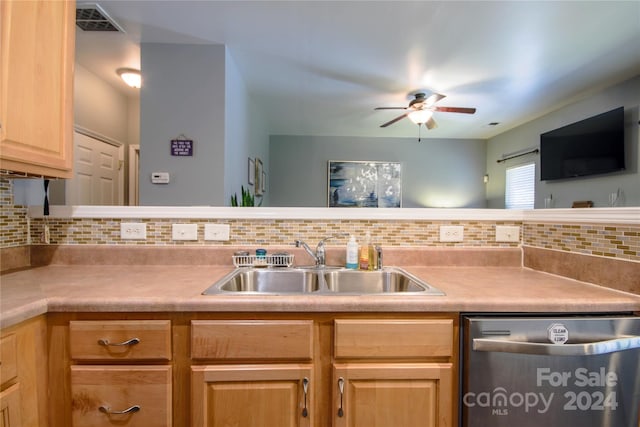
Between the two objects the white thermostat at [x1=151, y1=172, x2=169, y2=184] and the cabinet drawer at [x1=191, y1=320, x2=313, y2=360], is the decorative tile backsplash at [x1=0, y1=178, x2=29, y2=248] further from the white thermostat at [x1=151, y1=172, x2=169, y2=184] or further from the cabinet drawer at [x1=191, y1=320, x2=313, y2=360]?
the cabinet drawer at [x1=191, y1=320, x2=313, y2=360]

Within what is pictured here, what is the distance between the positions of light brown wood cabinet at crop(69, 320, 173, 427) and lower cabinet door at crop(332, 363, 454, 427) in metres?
0.56

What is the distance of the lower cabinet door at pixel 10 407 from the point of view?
74 cm

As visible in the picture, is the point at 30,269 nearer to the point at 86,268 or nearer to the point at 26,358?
the point at 86,268

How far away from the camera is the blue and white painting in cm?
302

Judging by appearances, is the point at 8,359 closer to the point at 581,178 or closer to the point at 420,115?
the point at 420,115

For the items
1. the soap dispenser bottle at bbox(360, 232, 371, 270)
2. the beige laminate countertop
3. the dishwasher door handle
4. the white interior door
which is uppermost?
the white interior door

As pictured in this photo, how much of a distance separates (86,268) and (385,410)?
1449 millimetres

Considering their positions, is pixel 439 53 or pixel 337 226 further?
pixel 439 53

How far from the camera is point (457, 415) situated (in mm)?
885

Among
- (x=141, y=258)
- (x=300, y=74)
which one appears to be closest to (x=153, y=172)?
(x=141, y=258)

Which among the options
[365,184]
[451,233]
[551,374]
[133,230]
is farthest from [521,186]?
[133,230]

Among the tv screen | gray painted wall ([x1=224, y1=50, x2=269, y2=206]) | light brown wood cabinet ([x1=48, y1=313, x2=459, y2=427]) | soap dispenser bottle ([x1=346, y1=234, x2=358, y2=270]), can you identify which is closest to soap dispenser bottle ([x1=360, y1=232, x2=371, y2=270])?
soap dispenser bottle ([x1=346, y1=234, x2=358, y2=270])

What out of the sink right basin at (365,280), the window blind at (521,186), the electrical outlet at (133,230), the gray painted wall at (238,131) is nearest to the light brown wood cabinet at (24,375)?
the electrical outlet at (133,230)

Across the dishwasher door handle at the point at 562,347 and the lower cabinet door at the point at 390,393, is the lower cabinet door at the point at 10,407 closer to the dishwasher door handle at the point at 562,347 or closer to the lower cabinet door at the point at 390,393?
the lower cabinet door at the point at 390,393
